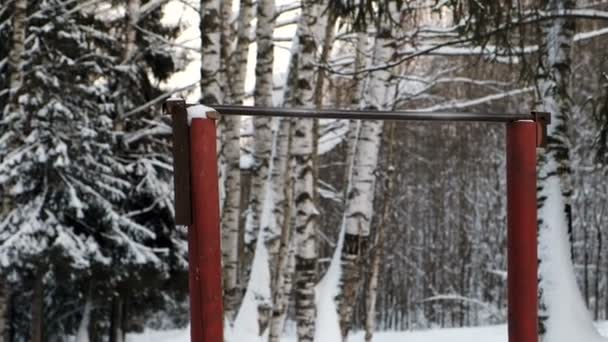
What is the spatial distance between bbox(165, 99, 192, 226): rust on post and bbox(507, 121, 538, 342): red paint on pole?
122 centimetres

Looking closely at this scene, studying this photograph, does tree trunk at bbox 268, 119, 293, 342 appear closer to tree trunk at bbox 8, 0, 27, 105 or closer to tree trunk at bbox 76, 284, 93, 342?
tree trunk at bbox 8, 0, 27, 105

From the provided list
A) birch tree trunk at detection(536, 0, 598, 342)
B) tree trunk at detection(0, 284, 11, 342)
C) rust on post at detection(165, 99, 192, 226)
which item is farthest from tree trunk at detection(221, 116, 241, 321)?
rust on post at detection(165, 99, 192, 226)

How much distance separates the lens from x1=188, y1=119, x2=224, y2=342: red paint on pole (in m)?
2.54

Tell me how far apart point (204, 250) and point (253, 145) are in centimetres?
765

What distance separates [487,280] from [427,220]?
3.60 metres

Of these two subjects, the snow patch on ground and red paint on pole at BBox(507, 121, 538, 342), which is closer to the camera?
red paint on pole at BBox(507, 121, 538, 342)

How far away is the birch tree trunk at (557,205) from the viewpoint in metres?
5.84

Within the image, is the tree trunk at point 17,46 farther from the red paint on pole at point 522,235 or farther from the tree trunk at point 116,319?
the red paint on pole at point 522,235

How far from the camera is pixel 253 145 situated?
10172 mm

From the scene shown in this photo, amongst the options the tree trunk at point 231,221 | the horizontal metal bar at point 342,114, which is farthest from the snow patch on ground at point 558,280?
the tree trunk at point 231,221

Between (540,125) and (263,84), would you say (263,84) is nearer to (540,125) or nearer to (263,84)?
(263,84)

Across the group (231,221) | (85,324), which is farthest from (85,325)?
(231,221)

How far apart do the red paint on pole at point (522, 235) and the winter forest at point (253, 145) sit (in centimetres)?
308

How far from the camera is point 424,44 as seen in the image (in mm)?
10281
